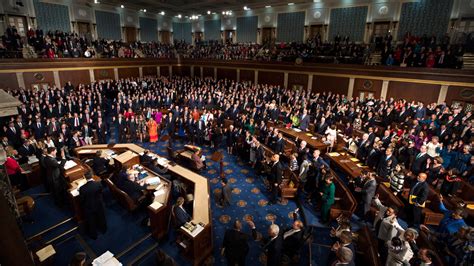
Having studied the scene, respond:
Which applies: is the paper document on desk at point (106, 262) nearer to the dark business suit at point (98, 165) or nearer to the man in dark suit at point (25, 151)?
the dark business suit at point (98, 165)

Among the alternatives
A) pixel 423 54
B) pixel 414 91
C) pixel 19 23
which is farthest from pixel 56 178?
pixel 19 23

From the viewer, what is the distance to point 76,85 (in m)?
19.7

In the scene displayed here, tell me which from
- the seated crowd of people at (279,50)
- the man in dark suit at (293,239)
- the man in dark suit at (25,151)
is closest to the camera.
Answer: the man in dark suit at (293,239)

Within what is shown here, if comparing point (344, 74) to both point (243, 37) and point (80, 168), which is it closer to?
point (243, 37)

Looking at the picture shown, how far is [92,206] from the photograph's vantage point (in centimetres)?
581

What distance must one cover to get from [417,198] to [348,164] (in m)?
2.49

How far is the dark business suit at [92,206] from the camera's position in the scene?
5720mm

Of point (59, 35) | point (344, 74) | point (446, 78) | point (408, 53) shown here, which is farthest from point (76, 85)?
point (446, 78)

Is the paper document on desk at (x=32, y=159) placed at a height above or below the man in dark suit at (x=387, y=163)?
below

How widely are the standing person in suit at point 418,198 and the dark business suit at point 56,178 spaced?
920cm

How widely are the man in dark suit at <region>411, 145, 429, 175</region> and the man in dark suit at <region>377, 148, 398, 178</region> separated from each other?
0.86m

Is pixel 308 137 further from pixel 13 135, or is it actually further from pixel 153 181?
pixel 13 135

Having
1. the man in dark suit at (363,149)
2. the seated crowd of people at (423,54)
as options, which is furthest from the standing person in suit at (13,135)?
the seated crowd of people at (423,54)

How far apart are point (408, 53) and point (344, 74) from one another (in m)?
3.78
